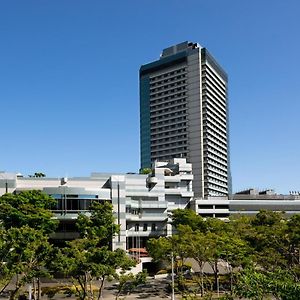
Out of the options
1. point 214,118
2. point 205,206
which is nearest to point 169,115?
point 214,118

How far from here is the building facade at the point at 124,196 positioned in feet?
193

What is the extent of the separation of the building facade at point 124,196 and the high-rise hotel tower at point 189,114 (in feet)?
122

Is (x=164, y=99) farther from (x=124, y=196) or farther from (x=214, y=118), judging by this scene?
(x=124, y=196)

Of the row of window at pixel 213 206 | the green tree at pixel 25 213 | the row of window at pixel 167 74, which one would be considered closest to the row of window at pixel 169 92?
the row of window at pixel 167 74

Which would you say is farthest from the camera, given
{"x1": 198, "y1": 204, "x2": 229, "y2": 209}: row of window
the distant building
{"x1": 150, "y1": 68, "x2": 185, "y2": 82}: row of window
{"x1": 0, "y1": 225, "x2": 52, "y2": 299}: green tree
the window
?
{"x1": 150, "y1": 68, "x2": 185, "y2": 82}: row of window

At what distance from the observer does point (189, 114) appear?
122188 mm

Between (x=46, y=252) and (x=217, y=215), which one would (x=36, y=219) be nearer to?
(x=46, y=252)

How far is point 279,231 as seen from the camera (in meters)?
43.3

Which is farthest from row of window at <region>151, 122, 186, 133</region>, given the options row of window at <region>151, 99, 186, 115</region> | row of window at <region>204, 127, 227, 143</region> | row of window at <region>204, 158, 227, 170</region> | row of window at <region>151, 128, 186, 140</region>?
row of window at <region>204, 158, 227, 170</region>

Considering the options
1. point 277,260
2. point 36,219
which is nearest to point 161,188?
point 36,219

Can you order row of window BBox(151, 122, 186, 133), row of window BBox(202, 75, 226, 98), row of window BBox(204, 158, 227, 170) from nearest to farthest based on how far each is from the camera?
1. row of window BBox(204, 158, 227, 170)
2. row of window BBox(202, 75, 226, 98)
3. row of window BBox(151, 122, 186, 133)

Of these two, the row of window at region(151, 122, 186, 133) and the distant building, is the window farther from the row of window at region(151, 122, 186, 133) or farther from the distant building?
the row of window at region(151, 122, 186, 133)

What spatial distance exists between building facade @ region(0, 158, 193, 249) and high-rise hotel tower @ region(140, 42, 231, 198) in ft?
122

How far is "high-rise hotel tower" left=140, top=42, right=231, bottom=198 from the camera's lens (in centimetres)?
12029
